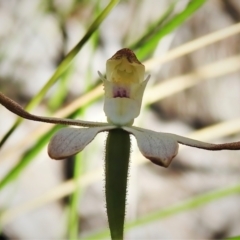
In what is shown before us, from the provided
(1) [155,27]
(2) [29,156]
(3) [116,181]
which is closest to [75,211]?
(2) [29,156]

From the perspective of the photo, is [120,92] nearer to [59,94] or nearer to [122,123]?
[122,123]

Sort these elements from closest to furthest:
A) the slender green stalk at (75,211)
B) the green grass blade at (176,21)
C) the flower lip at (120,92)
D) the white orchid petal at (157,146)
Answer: the white orchid petal at (157,146) < the flower lip at (120,92) < the green grass blade at (176,21) < the slender green stalk at (75,211)

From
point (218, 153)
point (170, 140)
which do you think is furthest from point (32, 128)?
point (170, 140)

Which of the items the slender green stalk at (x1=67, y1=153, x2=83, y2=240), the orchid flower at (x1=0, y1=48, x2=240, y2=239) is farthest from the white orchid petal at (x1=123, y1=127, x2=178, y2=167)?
the slender green stalk at (x1=67, y1=153, x2=83, y2=240)

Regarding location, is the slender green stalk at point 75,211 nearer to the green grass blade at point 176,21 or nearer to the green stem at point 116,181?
the green grass blade at point 176,21

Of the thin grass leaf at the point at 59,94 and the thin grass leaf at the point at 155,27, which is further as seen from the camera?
the thin grass leaf at the point at 59,94

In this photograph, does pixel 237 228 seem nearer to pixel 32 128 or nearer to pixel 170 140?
pixel 32 128

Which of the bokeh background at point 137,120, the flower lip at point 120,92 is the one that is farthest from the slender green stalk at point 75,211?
the flower lip at point 120,92
